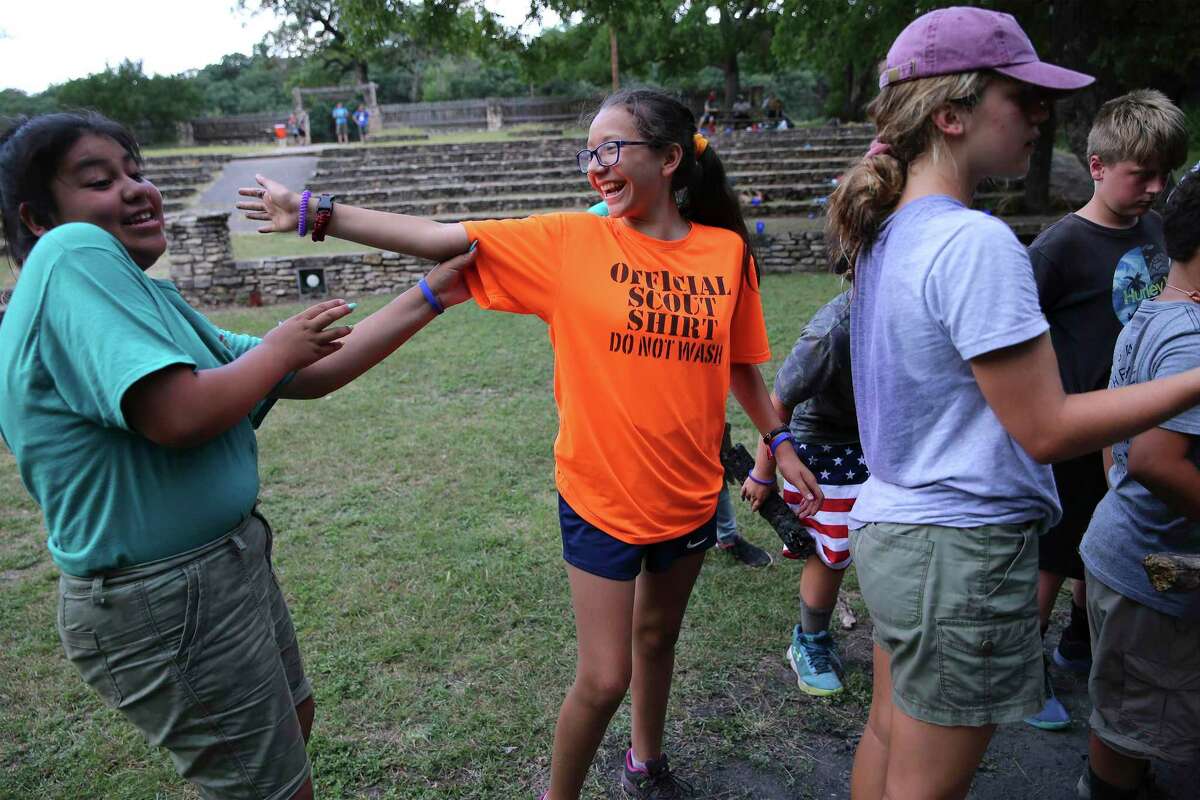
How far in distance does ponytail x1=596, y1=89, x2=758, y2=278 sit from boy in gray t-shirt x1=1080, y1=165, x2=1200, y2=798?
3.21 ft

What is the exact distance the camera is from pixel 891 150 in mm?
1547

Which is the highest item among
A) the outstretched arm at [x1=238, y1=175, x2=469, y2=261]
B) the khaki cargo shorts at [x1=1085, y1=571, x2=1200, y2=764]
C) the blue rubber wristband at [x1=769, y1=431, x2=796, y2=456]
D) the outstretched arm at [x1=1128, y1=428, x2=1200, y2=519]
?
the outstretched arm at [x1=238, y1=175, x2=469, y2=261]

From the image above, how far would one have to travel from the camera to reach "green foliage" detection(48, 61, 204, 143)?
91.6 ft

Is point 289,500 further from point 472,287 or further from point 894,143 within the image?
point 894,143

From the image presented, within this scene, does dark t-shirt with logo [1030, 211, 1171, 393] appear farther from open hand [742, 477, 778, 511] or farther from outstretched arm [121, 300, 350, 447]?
outstretched arm [121, 300, 350, 447]

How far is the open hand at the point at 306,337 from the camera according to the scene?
1.54 meters

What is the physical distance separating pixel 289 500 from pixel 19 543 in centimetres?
140

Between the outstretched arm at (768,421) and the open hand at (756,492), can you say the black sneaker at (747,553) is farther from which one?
the outstretched arm at (768,421)

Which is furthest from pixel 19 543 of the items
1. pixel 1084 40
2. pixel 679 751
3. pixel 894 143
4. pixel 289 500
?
pixel 1084 40

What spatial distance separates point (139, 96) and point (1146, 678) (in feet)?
109

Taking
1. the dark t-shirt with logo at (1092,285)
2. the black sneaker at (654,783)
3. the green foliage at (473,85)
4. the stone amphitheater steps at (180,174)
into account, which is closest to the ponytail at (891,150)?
the dark t-shirt with logo at (1092,285)

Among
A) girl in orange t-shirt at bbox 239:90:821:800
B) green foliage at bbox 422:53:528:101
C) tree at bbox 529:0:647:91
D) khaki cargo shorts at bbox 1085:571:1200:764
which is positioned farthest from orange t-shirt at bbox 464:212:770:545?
green foliage at bbox 422:53:528:101

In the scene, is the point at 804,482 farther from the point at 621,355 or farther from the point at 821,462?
the point at 621,355

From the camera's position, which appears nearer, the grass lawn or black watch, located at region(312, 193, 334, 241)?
black watch, located at region(312, 193, 334, 241)
